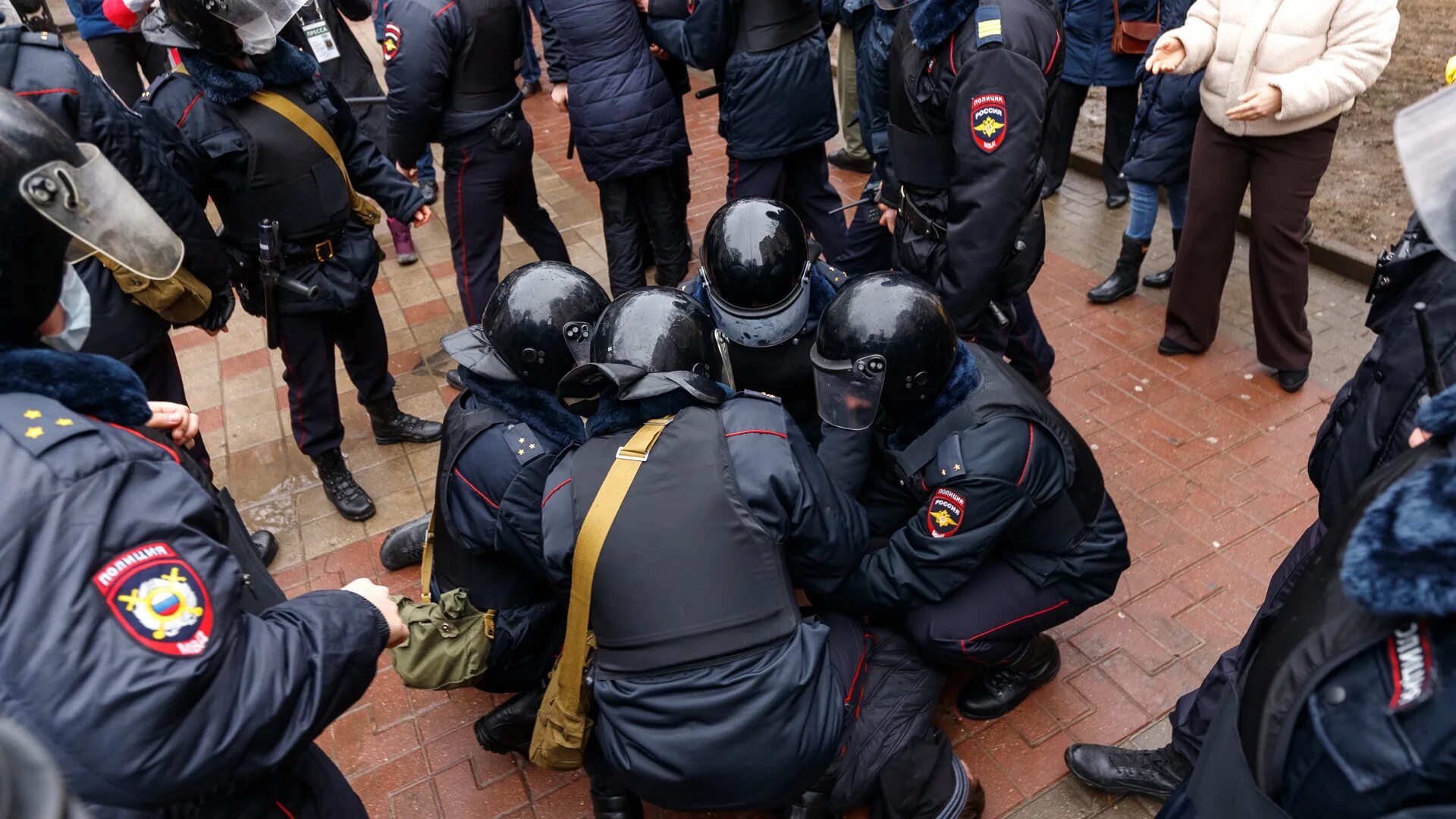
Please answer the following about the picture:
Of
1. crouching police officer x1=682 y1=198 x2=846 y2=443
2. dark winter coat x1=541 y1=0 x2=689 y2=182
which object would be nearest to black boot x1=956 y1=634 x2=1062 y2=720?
crouching police officer x1=682 y1=198 x2=846 y2=443

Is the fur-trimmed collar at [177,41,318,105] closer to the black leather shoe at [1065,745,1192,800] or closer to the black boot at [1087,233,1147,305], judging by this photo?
the black leather shoe at [1065,745,1192,800]

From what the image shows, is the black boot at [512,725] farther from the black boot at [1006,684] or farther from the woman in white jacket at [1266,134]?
the woman in white jacket at [1266,134]

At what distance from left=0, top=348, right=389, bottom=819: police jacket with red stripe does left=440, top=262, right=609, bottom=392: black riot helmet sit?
3.57 ft

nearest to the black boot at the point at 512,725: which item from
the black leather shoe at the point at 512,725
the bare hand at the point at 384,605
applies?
the black leather shoe at the point at 512,725

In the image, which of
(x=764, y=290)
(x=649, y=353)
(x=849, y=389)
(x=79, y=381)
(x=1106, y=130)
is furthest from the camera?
(x=1106, y=130)

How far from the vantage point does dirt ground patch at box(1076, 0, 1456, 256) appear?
5223 millimetres

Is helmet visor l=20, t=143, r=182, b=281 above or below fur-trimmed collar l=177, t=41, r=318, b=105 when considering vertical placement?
above

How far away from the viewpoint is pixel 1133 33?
4.92 meters

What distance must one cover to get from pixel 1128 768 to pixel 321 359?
332 cm

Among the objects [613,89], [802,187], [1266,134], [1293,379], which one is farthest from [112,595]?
[1293,379]

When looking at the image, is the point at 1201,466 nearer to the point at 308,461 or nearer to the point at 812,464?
the point at 812,464

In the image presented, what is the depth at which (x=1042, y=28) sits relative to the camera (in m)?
3.29

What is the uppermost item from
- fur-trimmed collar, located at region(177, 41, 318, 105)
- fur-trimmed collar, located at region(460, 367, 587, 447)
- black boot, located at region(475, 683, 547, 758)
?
fur-trimmed collar, located at region(177, 41, 318, 105)

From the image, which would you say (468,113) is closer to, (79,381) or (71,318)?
(71,318)
